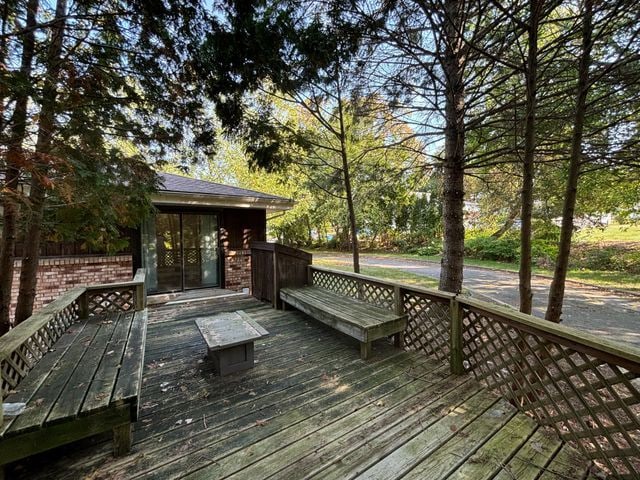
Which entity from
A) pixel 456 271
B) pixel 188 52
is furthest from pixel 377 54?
pixel 456 271

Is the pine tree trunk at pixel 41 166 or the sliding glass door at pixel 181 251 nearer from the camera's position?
the pine tree trunk at pixel 41 166

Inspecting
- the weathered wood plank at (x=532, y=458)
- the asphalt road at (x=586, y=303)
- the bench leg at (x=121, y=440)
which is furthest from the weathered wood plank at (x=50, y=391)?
the asphalt road at (x=586, y=303)

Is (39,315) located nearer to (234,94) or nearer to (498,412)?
(234,94)

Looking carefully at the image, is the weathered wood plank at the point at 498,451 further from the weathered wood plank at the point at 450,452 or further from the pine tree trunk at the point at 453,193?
the pine tree trunk at the point at 453,193

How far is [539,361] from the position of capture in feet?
7.61

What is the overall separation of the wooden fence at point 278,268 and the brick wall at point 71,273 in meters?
3.03

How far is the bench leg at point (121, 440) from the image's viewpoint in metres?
1.95

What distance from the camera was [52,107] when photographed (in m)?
2.52

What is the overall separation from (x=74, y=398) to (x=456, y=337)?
337 centimetres

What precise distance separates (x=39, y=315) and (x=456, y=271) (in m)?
5.18

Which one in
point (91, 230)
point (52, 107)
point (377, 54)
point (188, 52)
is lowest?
point (91, 230)

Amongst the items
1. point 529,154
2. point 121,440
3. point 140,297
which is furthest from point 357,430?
point 140,297

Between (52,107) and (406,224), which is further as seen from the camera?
(406,224)

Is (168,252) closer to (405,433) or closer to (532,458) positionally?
(405,433)
